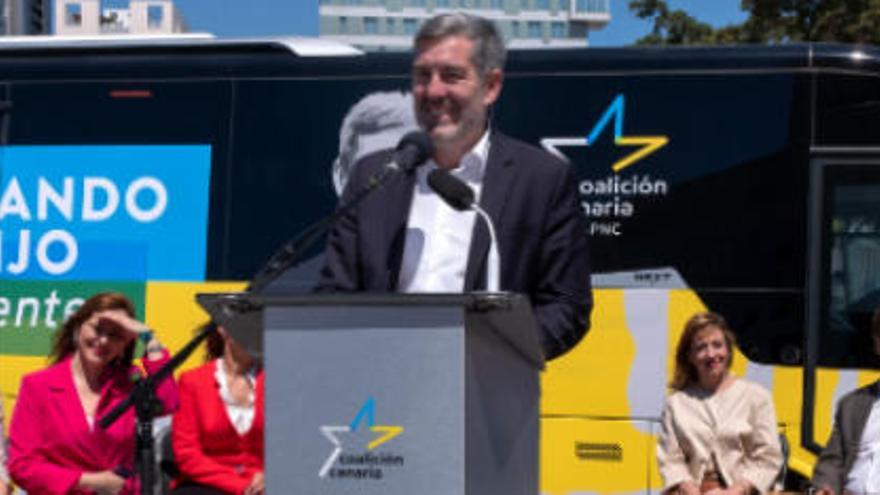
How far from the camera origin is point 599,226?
7.18 meters

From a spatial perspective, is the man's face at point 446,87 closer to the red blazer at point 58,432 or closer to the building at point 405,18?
the red blazer at point 58,432

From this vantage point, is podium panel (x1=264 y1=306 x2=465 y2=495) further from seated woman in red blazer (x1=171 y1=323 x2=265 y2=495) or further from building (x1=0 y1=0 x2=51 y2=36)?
building (x1=0 y1=0 x2=51 y2=36)

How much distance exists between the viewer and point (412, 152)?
291cm

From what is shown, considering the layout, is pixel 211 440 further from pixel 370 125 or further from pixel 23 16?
pixel 23 16

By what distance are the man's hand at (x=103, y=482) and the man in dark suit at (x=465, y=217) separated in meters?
2.70

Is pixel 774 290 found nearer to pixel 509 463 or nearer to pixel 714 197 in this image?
pixel 714 197

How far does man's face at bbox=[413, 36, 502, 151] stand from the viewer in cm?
309

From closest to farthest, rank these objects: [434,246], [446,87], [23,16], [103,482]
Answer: [446,87]
[434,246]
[103,482]
[23,16]

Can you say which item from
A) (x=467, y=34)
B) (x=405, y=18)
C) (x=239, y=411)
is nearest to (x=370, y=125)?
(x=239, y=411)

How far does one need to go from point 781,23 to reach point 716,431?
54.6 ft

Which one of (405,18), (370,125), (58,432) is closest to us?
(58,432)

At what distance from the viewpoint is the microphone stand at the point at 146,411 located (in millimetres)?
3098

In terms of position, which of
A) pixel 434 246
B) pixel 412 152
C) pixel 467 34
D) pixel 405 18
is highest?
pixel 405 18

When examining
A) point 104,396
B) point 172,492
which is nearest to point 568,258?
point 104,396
